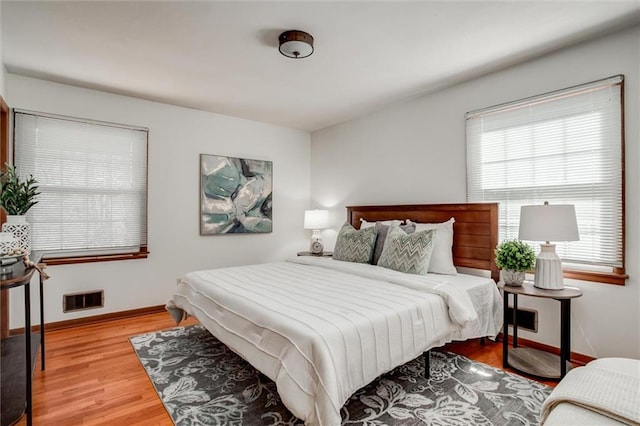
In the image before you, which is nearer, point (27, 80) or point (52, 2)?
point (52, 2)

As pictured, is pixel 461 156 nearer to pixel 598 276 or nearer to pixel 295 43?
pixel 598 276

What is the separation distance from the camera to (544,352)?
8.94ft

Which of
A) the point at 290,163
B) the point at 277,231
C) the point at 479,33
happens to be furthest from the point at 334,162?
the point at 479,33

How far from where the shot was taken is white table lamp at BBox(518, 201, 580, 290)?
2.27 m

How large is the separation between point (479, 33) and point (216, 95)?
2.69m

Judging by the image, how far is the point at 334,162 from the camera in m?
4.95

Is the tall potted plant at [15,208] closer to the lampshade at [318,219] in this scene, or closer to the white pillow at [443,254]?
the white pillow at [443,254]

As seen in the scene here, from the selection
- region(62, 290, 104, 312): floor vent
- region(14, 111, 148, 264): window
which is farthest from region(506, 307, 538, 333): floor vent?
region(62, 290, 104, 312): floor vent

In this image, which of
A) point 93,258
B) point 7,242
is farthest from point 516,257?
point 93,258

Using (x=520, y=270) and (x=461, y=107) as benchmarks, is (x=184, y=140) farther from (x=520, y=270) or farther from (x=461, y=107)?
(x=520, y=270)

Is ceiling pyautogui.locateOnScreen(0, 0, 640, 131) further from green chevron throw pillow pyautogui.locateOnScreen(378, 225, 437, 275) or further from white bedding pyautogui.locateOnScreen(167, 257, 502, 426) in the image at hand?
white bedding pyautogui.locateOnScreen(167, 257, 502, 426)

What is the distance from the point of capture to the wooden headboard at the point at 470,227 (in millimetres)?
3020

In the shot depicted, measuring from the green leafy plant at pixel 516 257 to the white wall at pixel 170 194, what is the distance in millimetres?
3247

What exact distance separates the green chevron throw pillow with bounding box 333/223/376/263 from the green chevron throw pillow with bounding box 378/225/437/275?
0.76 ft
